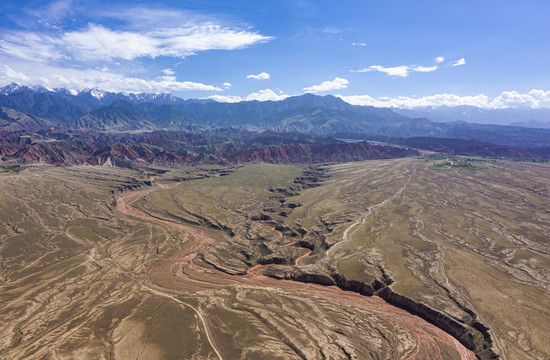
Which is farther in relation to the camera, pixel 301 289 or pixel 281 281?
pixel 281 281

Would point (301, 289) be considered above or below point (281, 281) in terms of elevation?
above

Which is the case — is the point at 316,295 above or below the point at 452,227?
below

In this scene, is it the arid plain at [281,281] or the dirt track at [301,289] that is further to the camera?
the dirt track at [301,289]

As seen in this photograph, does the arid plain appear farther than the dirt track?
No

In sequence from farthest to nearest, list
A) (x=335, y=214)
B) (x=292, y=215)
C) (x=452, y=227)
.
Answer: (x=292, y=215)
(x=335, y=214)
(x=452, y=227)

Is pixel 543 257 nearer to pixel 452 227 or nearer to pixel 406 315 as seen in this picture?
pixel 452 227

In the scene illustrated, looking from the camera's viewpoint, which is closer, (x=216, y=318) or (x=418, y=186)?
(x=216, y=318)

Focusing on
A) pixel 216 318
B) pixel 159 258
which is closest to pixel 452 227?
pixel 216 318

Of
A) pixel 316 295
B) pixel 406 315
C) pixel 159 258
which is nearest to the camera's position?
pixel 406 315
